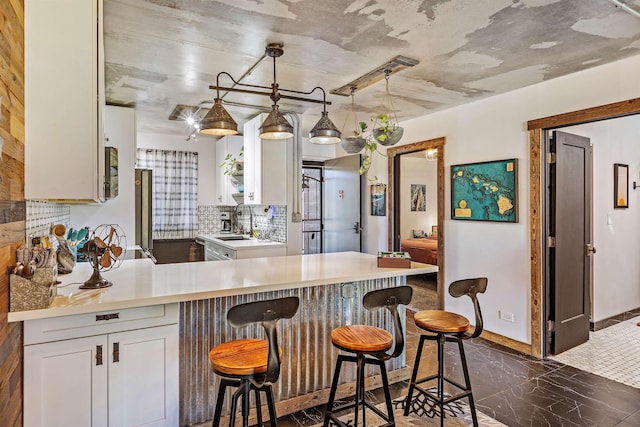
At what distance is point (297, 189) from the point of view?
4.78 meters

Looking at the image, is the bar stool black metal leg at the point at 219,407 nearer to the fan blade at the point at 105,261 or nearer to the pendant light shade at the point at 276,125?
the fan blade at the point at 105,261

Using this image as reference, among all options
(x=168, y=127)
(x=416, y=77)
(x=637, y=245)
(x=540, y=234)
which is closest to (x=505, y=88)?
(x=416, y=77)

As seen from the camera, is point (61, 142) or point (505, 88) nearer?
point (61, 142)

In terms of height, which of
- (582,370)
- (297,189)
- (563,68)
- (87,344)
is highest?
(563,68)

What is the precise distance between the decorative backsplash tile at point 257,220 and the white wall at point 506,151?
6.75 feet

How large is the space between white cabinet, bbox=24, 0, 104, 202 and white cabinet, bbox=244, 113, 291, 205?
2631mm

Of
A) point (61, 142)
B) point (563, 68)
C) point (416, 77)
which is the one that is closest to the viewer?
point (61, 142)

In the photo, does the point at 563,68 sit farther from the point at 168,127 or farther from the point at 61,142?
the point at 168,127

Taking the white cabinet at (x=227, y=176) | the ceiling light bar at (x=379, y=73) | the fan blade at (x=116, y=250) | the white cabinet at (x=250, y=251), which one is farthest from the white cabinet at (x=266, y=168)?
the fan blade at (x=116, y=250)

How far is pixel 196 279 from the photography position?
2.36m

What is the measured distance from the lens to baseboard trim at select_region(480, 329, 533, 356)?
3.63 m

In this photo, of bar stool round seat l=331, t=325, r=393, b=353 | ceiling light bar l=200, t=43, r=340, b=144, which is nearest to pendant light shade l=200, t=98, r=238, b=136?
ceiling light bar l=200, t=43, r=340, b=144

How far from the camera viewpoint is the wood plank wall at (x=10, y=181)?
1464 millimetres

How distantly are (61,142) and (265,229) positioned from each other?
364 cm
